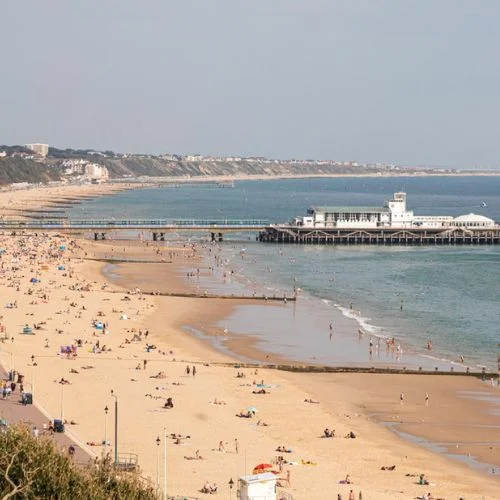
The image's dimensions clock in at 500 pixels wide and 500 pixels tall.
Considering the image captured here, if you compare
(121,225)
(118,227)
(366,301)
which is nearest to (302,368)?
(366,301)

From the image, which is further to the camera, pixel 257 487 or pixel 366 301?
pixel 366 301

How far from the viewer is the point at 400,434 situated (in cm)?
3228

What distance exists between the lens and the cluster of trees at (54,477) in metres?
18.3

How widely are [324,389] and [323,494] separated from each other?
12.2 metres

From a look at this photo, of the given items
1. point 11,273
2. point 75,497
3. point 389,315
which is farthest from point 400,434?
point 11,273

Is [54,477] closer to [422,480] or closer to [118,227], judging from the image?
[422,480]

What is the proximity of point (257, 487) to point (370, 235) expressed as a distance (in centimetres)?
7907

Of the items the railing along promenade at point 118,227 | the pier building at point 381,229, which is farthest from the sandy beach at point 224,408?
the pier building at point 381,229

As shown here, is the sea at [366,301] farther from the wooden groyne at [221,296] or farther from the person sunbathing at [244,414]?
the person sunbathing at [244,414]

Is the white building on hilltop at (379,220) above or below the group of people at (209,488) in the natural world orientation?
above

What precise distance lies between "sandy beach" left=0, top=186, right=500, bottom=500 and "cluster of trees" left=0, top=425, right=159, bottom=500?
4.83 metres

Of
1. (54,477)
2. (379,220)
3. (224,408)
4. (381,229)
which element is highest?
→ (379,220)

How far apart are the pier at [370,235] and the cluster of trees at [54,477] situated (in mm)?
79005

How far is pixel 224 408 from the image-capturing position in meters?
33.7
